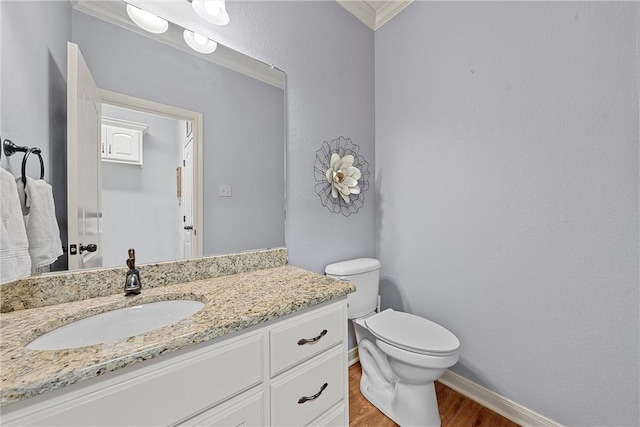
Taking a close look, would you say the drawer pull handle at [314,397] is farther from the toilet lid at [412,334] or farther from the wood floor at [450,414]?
the wood floor at [450,414]

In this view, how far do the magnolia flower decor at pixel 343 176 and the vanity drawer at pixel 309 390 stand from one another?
974 mm

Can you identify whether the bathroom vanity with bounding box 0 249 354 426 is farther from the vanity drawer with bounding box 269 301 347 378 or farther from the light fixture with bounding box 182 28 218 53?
the light fixture with bounding box 182 28 218 53

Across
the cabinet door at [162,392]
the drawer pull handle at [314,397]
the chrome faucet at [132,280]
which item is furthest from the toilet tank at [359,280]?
the chrome faucet at [132,280]

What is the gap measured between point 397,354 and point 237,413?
0.82m

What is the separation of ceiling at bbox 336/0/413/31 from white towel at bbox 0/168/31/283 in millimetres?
1977

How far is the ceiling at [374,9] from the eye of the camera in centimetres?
178

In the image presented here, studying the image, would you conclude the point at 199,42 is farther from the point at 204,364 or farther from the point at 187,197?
the point at 204,364

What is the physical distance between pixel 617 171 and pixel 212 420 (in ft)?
5.78

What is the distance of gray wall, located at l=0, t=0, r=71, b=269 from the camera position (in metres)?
0.75

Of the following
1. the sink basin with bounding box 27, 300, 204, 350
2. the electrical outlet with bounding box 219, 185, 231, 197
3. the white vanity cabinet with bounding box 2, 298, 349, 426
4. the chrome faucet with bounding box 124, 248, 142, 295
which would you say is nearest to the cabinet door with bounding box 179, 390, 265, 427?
the white vanity cabinet with bounding box 2, 298, 349, 426

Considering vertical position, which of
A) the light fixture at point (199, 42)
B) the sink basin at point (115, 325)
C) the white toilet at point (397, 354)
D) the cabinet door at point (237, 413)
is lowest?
the white toilet at point (397, 354)

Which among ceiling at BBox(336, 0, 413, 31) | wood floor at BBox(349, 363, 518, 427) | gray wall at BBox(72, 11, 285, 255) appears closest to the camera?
gray wall at BBox(72, 11, 285, 255)

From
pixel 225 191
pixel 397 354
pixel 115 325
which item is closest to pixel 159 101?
pixel 225 191

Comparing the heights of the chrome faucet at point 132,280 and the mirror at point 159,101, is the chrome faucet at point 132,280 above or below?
below
